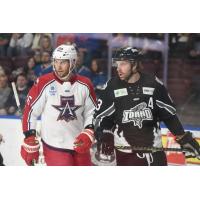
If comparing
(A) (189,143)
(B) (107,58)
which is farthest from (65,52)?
(A) (189,143)

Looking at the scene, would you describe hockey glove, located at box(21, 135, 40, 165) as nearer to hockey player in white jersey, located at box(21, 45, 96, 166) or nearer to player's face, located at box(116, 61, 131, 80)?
hockey player in white jersey, located at box(21, 45, 96, 166)

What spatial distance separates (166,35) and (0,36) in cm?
138

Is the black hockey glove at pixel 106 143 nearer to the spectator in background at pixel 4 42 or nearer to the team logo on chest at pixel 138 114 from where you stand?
the team logo on chest at pixel 138 114

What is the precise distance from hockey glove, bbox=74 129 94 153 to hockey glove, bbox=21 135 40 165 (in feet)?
1.15

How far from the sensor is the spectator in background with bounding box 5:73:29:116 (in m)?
4.21

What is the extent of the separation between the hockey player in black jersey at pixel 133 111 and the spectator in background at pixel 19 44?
29.0 inches

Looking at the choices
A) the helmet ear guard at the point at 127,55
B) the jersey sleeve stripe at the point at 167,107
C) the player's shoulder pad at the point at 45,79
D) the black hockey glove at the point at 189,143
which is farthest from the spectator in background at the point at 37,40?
the black hockey glove at the point at 189,143

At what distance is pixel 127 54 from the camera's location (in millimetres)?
4168

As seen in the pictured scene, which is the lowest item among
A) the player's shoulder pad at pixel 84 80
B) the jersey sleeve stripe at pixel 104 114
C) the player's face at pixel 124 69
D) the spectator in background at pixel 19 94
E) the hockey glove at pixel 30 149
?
the hockey glove at pixel 30 149

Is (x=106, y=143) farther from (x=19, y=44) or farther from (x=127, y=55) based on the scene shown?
(x=19, y=44)

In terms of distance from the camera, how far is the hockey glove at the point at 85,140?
4.21 m

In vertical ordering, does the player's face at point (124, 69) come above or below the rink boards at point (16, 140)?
above

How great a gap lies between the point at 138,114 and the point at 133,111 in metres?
0.05

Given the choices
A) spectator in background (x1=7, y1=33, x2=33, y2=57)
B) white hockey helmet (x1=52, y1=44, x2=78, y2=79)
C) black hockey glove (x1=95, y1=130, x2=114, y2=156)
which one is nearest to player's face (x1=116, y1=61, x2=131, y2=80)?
white hockey helmet (x1=52, y1=44, x2=78, y2=79)
